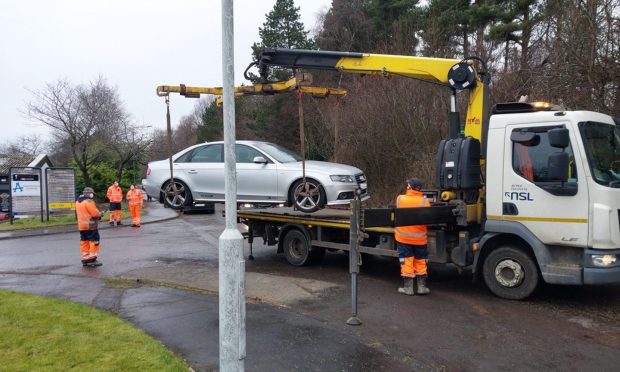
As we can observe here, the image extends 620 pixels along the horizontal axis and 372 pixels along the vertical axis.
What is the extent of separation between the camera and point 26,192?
20422mm

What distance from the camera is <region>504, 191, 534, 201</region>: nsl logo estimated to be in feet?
22.3

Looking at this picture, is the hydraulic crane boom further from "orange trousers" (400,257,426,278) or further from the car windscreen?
"orange trousers" (400,257,426,278)

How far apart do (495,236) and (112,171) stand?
37.7 m

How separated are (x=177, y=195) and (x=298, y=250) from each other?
2.63 m

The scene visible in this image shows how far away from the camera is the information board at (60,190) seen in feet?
66.5

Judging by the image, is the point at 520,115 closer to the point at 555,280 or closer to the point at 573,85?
the point at 555,280

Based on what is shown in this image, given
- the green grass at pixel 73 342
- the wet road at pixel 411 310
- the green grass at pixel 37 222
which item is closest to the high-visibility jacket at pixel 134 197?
the green grass at pixel 37 222

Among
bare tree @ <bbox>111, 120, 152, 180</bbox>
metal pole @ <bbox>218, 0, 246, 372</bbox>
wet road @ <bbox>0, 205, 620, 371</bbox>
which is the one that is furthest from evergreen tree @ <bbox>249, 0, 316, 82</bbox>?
metal pole @ <bbox>218, 0, 246, 372</bbox>

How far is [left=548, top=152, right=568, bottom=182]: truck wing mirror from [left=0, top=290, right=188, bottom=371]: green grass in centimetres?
501

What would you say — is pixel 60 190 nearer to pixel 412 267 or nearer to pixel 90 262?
pixel 90 262

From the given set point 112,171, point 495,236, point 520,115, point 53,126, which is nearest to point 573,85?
point 520,115

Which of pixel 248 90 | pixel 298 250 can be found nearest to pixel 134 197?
pixel 298 250

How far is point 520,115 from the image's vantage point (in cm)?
693

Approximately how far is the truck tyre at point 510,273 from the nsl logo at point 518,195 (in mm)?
732
